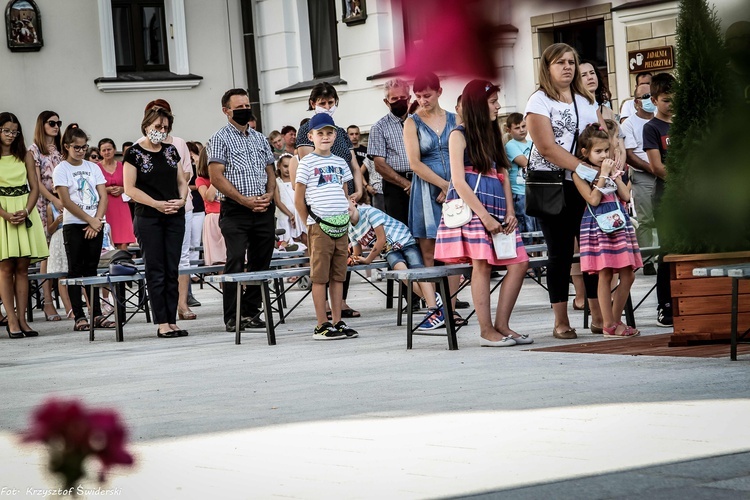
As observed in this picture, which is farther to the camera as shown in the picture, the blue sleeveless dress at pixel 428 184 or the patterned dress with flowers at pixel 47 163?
the patterned dress with flowers at pixel 47 163

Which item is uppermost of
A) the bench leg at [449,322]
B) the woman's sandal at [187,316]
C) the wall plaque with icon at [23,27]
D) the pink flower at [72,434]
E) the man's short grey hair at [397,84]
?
the wall plaque with icon at [23,27]

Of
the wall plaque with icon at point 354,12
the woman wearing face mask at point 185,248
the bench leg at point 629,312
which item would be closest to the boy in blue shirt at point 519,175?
the bench leg at point 629,312

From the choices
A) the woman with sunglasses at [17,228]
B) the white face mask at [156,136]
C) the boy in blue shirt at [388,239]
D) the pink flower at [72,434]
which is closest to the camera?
the pink flower at [72,434]

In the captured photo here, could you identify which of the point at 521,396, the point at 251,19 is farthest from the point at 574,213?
the point at 251,19

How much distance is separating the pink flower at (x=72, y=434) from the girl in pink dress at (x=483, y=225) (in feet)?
22.9

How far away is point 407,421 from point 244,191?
526 centimetres

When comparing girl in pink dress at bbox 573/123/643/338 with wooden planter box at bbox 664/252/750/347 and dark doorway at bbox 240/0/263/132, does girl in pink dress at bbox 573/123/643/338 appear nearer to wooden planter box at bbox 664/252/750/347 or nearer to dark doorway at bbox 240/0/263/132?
wooden planter box at bbox 664/252/750/347

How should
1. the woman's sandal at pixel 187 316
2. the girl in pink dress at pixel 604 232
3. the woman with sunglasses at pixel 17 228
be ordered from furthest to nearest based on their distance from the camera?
the woman's sandal at pixel 187 316 → the woman with sunglasses at pixel 17 228 → the girl in pink dress at pixel 604 232

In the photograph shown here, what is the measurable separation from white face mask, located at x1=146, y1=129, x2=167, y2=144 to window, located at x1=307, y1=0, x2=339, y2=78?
8993 millimetres

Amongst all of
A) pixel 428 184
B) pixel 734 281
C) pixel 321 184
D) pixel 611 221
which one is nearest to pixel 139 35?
pixel 734 281

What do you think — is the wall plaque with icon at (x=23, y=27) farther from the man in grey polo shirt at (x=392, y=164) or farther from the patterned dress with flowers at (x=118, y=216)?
the patterned dress with flowers at (x=118, y=216)

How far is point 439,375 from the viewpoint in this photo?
746 centimetres

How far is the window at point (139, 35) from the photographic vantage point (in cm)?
209

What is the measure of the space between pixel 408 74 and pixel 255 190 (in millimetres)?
9449
